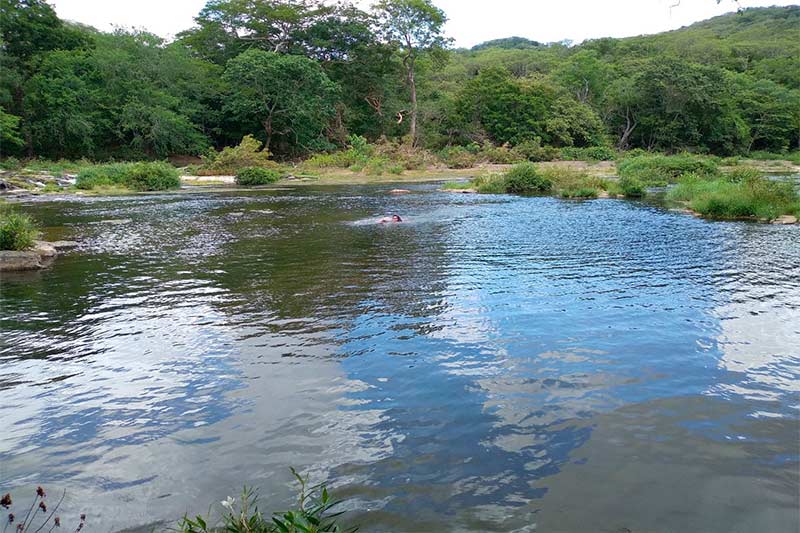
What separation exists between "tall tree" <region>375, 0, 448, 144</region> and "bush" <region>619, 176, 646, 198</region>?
1446 inches

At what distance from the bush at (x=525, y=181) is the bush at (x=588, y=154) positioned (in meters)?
29.3

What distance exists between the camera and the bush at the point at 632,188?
99.5 ft

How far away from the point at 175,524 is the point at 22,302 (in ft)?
28.8

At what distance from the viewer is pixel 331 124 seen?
68688 mm

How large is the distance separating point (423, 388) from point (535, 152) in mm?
57511

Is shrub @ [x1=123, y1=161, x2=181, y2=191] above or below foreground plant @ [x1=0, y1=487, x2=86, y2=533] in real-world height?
above

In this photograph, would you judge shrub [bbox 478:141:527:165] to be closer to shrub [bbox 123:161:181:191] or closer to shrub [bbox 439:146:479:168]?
shrub [bbox 439:146:479:168]

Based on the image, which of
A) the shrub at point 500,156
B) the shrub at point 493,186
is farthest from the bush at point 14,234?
the shrub at point 500,156

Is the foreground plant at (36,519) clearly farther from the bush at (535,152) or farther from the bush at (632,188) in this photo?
the bush at (535,152)

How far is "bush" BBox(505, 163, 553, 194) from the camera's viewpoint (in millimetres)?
34094

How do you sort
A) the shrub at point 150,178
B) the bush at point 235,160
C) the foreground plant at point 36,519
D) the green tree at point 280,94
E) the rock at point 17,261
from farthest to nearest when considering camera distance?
the green tree at point 280,94, the bush at point 235,160, the shrub at point 150,178, the rock at point 17,261, the foreground plant at point 36,519

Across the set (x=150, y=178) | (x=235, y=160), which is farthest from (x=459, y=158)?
(x=150, y=178)

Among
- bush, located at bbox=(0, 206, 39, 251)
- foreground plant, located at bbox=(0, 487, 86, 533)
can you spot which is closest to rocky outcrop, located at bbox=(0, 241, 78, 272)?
bush, located at bbox=(0, 206, 39, 251)

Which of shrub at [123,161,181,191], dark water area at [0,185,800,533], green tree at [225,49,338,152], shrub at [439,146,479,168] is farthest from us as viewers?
shrub at [439,146,479,168]
